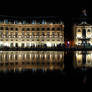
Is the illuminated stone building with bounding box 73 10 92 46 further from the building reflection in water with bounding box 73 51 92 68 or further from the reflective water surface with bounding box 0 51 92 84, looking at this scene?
the reflective water surface with bounding box 0 51 92 84

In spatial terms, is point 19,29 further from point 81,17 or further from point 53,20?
point 81,17

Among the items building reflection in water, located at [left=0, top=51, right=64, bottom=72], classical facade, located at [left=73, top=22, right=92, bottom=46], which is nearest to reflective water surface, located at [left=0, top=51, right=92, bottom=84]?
building reflection in water, located at [left=0, top=51, right=64, bottom=72]

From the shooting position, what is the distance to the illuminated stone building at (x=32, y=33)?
81.6 meters

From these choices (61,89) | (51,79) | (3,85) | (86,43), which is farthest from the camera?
(86,43)

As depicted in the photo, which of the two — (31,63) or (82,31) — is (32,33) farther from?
(31,63)

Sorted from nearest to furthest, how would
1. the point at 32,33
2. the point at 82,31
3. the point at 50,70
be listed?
the point at 50,70 < the point at 82,31 < the point at 32,33

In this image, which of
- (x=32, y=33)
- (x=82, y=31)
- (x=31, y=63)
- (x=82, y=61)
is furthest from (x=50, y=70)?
(x=32, y=33)

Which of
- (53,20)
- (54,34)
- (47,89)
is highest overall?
(53,20)

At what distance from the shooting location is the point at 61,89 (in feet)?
41.2

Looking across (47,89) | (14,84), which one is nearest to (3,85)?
(14,84)

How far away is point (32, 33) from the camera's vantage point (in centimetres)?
8294

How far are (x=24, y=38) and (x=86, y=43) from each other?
22733 mm

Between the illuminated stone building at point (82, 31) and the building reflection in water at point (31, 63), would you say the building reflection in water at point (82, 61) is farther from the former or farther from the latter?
the illuminated stone building at point (82, 31)

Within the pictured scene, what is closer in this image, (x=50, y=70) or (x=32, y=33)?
(x=50, y=70)
